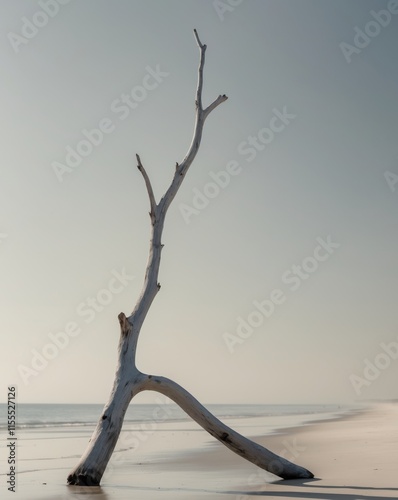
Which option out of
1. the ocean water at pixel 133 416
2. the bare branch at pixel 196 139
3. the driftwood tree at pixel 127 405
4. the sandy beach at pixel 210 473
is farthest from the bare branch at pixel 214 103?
the ocean water at pixel 133 416

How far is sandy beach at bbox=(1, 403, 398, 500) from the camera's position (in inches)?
274

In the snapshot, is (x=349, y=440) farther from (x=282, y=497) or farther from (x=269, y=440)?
(x=282, y=497)

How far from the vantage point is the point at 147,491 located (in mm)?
7199

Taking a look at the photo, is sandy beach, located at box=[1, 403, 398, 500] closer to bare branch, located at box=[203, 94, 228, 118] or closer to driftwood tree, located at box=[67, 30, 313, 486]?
driftwood tree, located at box=[67, 30, 313, 486]

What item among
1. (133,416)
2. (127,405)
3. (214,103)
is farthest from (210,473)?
(133,416)

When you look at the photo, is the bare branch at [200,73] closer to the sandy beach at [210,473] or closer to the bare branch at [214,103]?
the bare branch at [214,103]

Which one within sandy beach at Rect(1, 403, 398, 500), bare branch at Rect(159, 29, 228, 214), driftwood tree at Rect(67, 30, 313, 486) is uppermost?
bare branch at Rect(159, 29, 228, 214)

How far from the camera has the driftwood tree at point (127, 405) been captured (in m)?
7.71

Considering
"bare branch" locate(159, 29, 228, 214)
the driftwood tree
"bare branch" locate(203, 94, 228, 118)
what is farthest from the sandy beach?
"bare branch" locate(203, 94, 228, 118)

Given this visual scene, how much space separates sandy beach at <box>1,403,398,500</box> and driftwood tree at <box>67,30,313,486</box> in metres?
0.22

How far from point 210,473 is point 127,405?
1.93 metres

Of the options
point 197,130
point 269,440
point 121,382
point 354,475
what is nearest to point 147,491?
point 121,382

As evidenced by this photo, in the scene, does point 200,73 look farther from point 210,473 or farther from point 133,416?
point 133,416

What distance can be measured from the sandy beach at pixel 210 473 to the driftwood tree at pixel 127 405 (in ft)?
0.71
